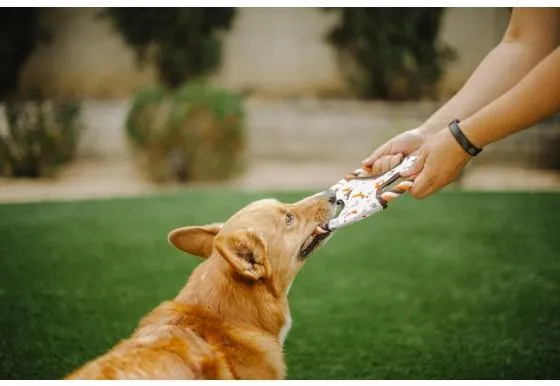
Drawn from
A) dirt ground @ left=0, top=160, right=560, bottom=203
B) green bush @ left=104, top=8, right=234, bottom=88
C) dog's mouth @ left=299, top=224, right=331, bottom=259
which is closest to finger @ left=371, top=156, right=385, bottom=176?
dog's mouth @ left=299, top=224, right=331, bottom=259

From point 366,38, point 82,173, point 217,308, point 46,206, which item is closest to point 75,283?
point 46,206

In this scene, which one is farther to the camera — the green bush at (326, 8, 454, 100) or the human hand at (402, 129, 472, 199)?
the green bush at (326, 8, 454, 100)

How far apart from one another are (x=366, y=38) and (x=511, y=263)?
6.26ft

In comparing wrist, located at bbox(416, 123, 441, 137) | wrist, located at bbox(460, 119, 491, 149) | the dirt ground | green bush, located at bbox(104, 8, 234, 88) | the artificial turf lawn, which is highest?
green bush, located at bbox(104, 8, 234, 88)

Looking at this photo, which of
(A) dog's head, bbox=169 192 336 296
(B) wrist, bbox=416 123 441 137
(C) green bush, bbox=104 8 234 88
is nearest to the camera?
(A) dog's head, bbox=169 192 336 296

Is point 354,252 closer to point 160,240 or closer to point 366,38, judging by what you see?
point 160,240

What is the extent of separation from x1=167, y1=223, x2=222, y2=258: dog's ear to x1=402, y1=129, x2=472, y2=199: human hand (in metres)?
0.62

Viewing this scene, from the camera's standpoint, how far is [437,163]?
2.12 metres

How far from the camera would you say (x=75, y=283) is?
3.24 m

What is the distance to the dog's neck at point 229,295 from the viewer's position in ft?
6.86

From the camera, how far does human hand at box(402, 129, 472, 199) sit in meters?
2.11

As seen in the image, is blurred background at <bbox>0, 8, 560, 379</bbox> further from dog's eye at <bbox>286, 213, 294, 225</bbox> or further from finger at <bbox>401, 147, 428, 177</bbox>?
finger at <bbox>401, 147, 428, 177</bbox>

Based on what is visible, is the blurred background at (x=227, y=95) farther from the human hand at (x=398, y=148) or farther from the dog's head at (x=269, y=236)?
the dog's head at (x=269, y=236)

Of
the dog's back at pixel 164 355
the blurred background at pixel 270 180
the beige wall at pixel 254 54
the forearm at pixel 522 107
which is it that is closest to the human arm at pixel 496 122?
the forearm at pixel 522 107
